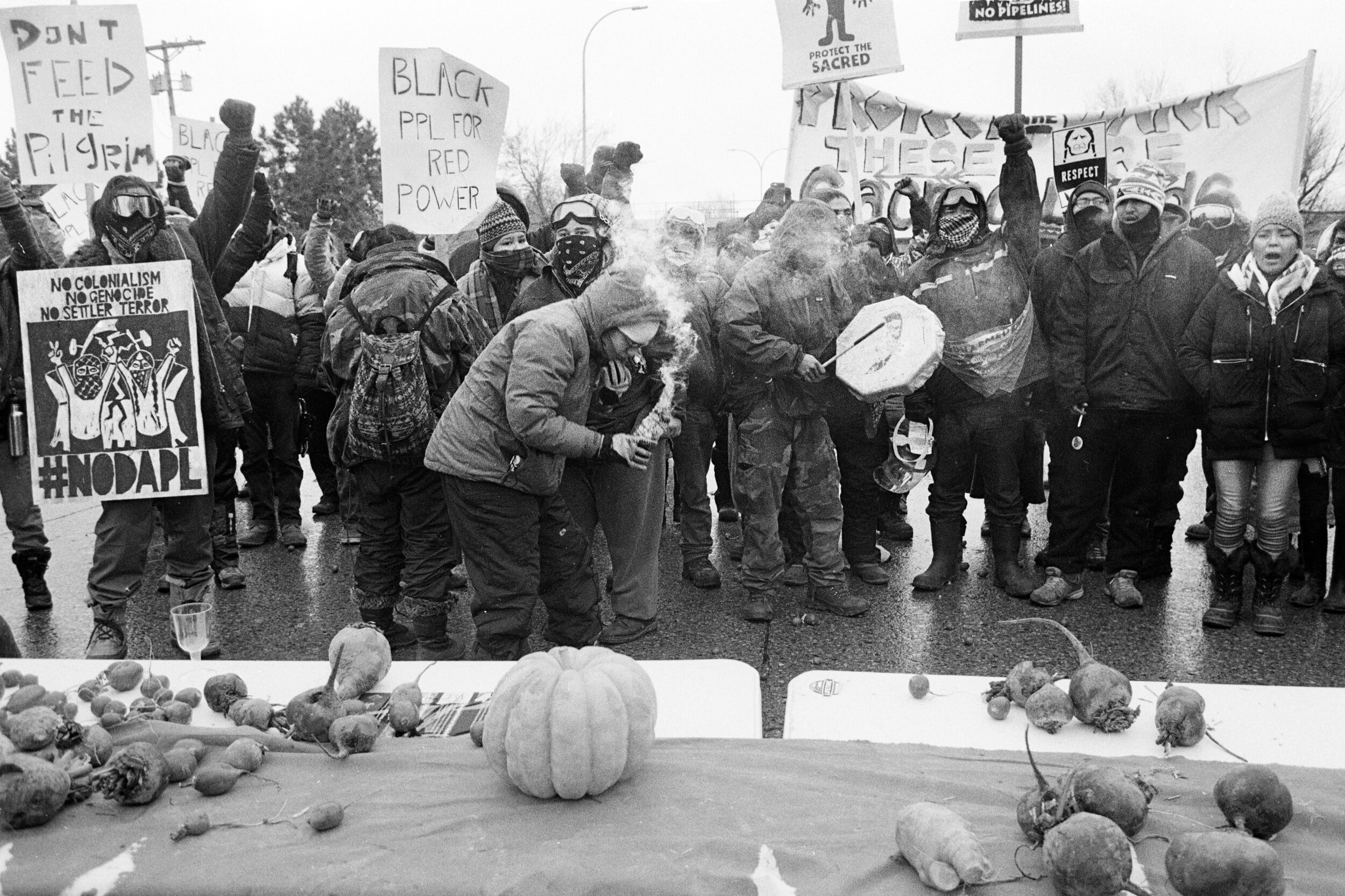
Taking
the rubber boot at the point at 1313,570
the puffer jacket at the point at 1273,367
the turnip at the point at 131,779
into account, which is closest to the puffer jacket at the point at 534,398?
the turnip at the point at 131,779

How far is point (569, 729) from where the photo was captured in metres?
2.20

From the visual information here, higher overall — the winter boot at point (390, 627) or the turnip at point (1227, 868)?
the turnip at point (1227, 868)

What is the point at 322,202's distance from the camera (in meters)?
7.72

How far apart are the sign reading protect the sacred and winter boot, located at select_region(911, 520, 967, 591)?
4081 mm

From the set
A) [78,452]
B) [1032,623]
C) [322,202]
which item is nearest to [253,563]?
[78,452]

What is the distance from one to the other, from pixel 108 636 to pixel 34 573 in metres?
1.55

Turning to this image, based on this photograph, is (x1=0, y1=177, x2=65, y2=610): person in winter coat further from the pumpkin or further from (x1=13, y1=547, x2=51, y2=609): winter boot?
the pumpkin

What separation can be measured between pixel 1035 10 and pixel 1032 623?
4.71 meters

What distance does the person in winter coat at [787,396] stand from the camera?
555 cm

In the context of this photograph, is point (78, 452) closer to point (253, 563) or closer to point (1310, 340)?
point (253, 563)

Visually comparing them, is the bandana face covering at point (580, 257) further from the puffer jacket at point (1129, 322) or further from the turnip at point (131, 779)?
the turnip at point (131, 779)

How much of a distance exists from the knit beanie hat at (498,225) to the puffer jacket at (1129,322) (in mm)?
3155

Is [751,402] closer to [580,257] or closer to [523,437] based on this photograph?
[580,257]

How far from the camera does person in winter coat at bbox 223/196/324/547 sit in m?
7.26
